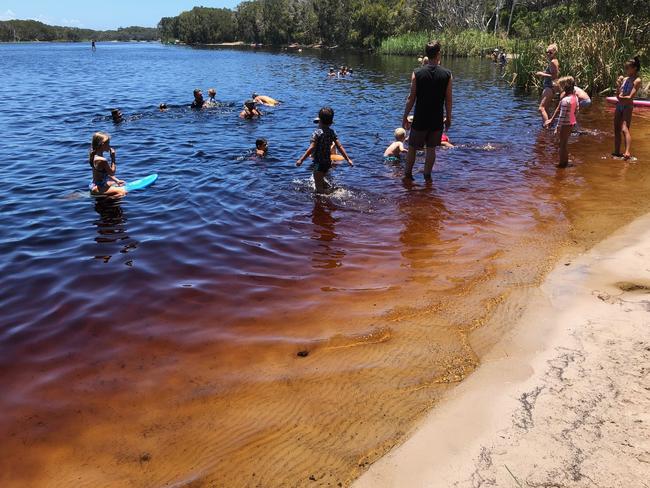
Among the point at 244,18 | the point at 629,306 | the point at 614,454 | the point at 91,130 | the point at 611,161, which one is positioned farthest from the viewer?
the point at 244,18

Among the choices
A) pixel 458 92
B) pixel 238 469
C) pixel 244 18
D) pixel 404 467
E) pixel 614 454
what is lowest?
pixel 238 469

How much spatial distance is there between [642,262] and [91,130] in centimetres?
1593

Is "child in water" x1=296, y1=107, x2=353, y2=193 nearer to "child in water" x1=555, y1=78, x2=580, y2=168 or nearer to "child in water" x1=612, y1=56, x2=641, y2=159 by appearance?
"child in water" x1=555, y1=78, x2=580, y2=168

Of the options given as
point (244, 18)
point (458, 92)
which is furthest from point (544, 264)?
point (244, 18)

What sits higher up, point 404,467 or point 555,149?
point 555,149

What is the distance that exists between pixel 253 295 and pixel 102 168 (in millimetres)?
5196

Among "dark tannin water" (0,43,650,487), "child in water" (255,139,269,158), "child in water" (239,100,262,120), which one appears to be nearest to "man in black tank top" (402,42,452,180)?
"dark tannin water" (0,43,650,487)

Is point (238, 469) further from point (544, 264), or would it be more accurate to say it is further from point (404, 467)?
point (544, 264)

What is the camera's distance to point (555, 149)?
12555 millimetres

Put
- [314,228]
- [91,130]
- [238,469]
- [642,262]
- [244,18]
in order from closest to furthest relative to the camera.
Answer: [238,469] < [642,262] < [314,228] < [91,130] < [244,18]

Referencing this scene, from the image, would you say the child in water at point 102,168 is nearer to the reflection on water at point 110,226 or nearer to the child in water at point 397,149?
the reflection on water at point 110,226

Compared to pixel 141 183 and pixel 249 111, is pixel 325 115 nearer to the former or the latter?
pixel 141 183

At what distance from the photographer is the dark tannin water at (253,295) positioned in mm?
3426

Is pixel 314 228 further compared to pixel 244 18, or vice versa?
pixel 244 18
